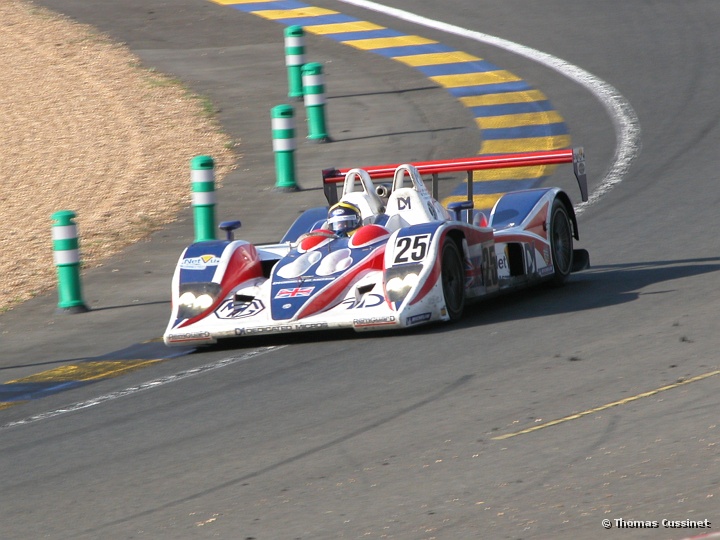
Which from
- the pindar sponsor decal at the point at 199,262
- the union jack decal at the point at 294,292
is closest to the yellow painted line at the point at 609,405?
the union jack decal at the point at 294,292

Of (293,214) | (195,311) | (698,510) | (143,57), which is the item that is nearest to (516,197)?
(195,311)

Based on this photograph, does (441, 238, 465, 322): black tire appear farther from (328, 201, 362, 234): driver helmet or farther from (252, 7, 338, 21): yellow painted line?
(252, 7, 338, 21): yellow painted line

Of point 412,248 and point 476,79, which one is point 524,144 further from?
point 412,248

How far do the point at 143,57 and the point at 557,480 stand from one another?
1799cm

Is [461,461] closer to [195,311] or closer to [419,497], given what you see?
[419,497]

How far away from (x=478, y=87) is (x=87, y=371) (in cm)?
1109

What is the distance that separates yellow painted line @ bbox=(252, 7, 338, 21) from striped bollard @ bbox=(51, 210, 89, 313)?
44.7 ft

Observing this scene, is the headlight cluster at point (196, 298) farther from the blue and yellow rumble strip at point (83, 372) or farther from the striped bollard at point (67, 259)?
the striped bollard at point (67, 259)

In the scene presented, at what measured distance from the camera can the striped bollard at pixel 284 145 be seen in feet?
52.2

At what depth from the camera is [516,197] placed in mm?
11641

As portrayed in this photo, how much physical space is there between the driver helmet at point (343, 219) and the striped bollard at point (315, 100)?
760 cm

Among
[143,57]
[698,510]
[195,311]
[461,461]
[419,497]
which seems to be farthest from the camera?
[143,57]

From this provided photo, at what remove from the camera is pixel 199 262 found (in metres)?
10.4

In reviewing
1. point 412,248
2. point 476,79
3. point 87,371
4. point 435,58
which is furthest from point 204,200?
point 435,58
